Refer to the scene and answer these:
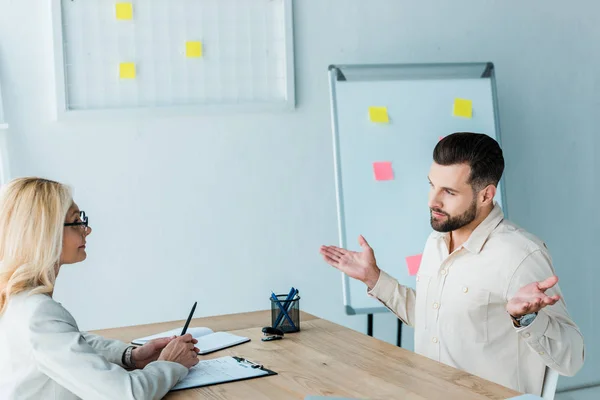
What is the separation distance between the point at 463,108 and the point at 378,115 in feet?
1.36

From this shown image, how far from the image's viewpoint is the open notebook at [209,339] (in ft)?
6.69

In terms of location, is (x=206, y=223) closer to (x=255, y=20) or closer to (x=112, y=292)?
(x=112, y=292)

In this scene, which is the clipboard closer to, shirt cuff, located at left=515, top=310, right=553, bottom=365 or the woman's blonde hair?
the woman's blonde hair

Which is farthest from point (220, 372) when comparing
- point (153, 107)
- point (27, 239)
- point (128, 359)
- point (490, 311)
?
point (153, 107)

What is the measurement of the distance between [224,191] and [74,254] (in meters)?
1.64

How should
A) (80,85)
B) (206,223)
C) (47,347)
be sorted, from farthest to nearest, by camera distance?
(206,223)
(80,85)
(47,347)

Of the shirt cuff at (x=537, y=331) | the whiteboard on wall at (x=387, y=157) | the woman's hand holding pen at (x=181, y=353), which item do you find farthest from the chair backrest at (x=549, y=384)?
the whiteboard on wall at (x=387, y=157)

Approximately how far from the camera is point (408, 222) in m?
3.21

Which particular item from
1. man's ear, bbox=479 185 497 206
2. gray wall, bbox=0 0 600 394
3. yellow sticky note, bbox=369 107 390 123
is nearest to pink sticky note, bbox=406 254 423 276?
gray wall, bbox=0 0 600 394

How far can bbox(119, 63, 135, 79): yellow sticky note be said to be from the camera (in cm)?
316

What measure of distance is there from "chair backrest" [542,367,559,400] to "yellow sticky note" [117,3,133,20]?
7.14 ft

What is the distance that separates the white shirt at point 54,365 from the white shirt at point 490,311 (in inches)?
34.3

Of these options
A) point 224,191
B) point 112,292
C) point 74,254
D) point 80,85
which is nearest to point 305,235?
point 224,191

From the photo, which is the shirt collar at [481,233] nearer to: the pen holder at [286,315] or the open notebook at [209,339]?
the pen holder at [286,315]
